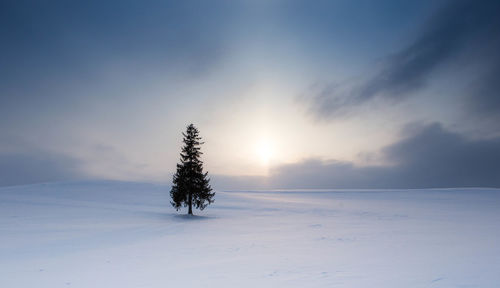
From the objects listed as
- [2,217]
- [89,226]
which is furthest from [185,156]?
[2,217]

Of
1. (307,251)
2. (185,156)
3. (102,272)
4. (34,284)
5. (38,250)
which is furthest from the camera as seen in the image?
(185,156)

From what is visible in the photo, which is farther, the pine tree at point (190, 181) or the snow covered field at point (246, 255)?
the pine tree at point (190, 181)

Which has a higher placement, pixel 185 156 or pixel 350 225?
pixel 185 156

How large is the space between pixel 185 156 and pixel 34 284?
75.6 ft

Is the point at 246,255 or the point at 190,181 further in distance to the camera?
the point at 190,181

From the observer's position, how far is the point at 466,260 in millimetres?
12242

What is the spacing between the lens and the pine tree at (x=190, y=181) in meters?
31.5

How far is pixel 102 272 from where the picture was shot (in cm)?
1144

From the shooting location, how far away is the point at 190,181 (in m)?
32.0

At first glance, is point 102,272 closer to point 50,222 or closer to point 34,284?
point 34,284

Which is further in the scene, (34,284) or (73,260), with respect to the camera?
(73,260)

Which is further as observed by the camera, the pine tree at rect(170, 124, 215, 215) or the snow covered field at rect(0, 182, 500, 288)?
the pine tree at rect(170, 124, 215, 215)

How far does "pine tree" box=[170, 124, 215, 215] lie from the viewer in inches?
1241

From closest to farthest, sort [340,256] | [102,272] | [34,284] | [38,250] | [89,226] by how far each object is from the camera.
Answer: [34,284]
[102,272]
[340,256]
[38,250]
[89,226]
